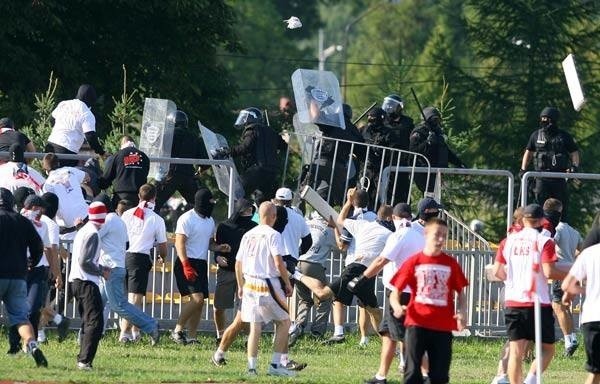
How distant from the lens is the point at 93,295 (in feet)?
59.2

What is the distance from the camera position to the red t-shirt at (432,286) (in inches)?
626

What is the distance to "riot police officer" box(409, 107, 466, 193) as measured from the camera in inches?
938

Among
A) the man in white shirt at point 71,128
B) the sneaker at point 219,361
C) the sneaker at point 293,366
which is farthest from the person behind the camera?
the man in white shirt at point 71,128

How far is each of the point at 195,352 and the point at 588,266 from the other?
6.27 meters

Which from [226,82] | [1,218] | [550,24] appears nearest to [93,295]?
[1,218]

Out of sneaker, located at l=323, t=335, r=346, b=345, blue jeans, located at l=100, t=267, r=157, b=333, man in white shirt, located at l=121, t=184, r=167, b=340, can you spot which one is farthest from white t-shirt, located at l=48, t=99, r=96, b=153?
sneaker, located at l=323, t=335, r=346, b=345

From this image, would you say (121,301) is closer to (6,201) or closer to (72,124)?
(6,201)

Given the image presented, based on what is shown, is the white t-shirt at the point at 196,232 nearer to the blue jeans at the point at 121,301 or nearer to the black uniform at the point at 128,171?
the black uniform at the point at 128,171

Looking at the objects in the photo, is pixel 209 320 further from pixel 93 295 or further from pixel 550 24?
pixel 550 24

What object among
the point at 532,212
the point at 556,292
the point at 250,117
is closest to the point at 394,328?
the point at 532,212

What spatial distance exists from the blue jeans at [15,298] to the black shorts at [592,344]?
5.58 m

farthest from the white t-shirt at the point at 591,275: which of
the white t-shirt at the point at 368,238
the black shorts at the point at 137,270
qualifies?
the black shorts at the point at 137,270

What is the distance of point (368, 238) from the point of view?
21.0m

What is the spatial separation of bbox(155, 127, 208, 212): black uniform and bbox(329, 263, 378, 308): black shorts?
2.66 m
